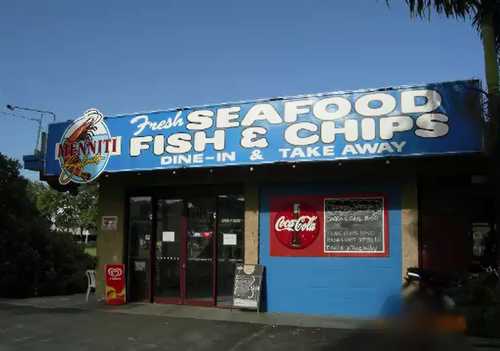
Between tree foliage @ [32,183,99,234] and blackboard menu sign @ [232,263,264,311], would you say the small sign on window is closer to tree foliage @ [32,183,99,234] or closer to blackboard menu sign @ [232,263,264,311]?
blackboard menu sign @ [232,263,264,311]

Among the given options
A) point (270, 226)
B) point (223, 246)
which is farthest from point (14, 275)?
point (270, 226)

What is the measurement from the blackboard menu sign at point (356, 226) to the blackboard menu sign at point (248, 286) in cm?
166

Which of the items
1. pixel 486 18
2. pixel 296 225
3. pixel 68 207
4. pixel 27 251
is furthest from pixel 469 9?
pixel 68 207

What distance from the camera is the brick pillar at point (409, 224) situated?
9.76m

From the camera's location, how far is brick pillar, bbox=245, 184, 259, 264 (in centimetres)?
1090

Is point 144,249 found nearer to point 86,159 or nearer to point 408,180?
point 86,159

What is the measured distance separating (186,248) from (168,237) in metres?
0.63

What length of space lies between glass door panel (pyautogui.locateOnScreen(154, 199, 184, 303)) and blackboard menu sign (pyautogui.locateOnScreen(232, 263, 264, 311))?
1808mm

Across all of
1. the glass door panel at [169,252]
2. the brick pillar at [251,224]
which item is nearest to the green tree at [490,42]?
the brick pillar at [251,224]

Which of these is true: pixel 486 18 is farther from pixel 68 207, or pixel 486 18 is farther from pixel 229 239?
pixel 68 207

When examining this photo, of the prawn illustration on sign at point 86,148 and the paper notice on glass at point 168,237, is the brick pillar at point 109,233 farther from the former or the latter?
the paper notice on glass at point 168,237

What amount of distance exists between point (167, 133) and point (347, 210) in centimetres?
444

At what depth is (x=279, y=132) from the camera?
998 centimetres

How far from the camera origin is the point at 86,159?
459 inches
